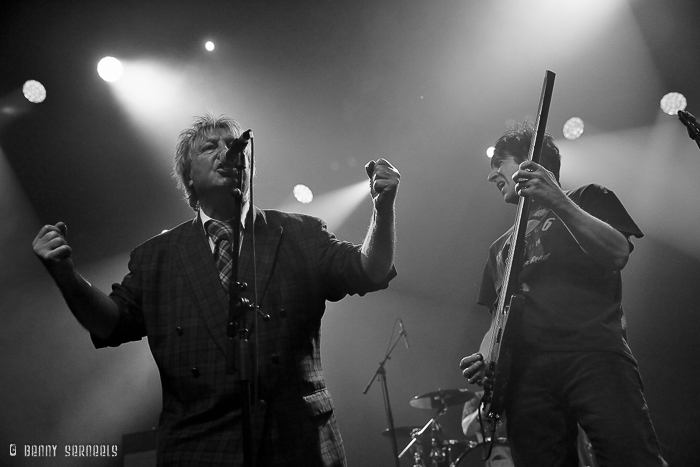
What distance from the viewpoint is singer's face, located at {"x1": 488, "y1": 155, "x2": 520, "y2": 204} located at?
3313mm

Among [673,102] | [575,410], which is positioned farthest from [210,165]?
[673,102]

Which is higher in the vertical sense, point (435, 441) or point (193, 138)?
point (193, 138)

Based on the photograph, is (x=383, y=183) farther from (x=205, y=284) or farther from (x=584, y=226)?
(x=584, y=226)

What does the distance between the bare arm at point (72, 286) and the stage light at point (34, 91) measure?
6.24 metres

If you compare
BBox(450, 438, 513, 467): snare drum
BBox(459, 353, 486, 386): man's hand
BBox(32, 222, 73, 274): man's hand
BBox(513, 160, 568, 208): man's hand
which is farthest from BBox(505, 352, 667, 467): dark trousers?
BBox(450, 438, 513, 467): snare drum

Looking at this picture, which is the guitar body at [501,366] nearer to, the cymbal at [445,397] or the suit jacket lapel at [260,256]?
the suit jacket lapel at [260,256]

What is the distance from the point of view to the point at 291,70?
27.4 ft

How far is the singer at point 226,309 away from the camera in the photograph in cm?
216

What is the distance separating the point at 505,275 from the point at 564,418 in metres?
0.75

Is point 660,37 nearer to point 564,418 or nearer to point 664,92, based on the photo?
point 664,92

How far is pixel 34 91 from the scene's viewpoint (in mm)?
7512

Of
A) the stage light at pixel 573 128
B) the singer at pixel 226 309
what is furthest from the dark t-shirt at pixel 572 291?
the stage light at pixel 573 128

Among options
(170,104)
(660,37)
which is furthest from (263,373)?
(660,37)

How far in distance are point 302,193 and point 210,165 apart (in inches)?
256
